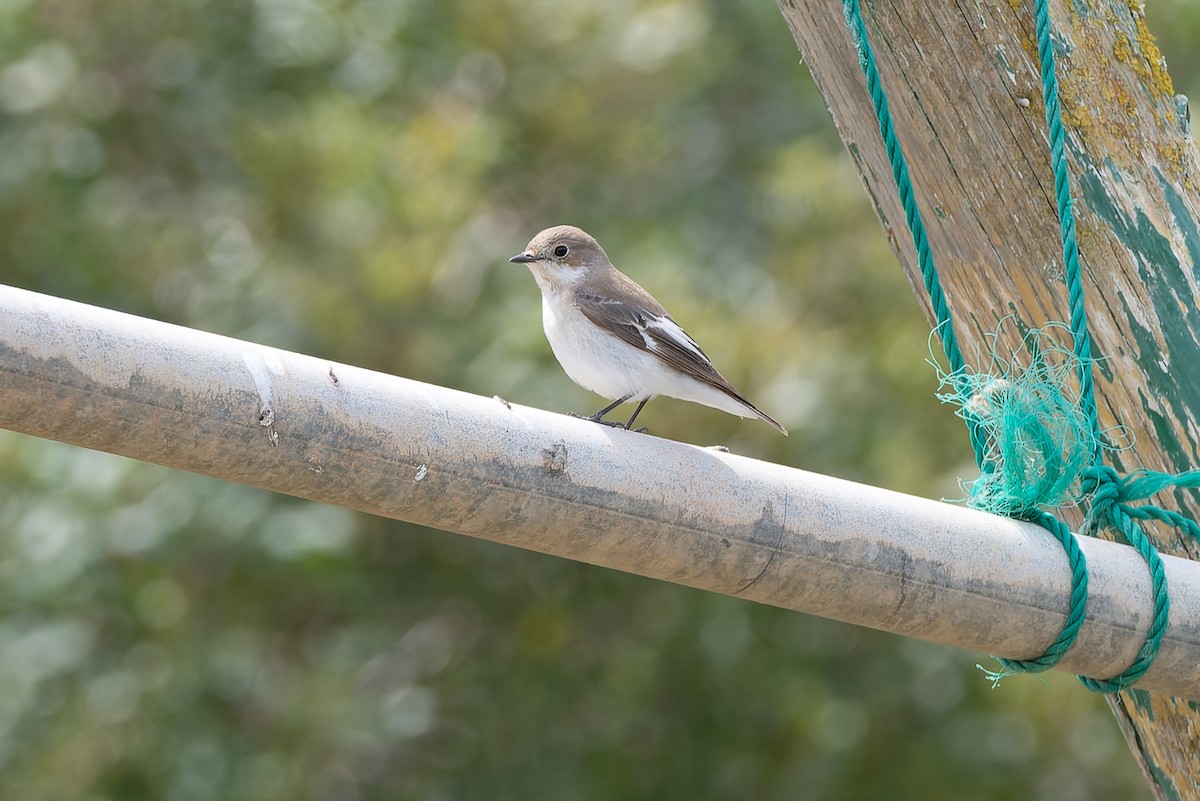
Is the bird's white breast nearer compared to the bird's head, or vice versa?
the bird's white breast

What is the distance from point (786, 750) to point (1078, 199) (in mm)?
4507

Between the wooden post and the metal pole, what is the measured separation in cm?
32

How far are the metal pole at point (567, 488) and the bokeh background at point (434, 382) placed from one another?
11.7 ft

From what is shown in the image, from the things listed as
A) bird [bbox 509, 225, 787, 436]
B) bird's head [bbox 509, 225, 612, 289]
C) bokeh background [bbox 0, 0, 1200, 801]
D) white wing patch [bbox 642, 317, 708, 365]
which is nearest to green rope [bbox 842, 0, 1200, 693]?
bird [bbox 509, 225, 787, 436]

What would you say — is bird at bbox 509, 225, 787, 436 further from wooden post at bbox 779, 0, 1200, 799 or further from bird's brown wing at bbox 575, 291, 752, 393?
wooden post at bbox 779, 0, 1200, 799

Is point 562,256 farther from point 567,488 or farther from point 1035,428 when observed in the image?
point 567,488

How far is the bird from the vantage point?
14.0 feet

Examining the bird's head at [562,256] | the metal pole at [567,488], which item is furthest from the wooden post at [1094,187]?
the bird's head at [562,256]

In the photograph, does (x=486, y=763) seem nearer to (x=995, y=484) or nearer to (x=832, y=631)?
(x=832, y=631)

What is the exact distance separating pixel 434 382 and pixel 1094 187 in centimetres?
385

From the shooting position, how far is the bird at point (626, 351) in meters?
4.26

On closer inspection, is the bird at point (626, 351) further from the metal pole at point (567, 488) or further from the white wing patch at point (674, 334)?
the metal pole at point (567, 488)

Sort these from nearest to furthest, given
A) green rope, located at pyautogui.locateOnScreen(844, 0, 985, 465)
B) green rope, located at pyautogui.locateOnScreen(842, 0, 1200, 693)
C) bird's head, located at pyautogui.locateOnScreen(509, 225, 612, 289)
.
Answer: green rope, located at pyautogui.locateOnScreen(842, 0, 1200, 693), green rope, located at pyautogui.locateOnScreen(844, 0, 985, 465), bird's head, located at pyautogui.locateOnScreen(509, 225, 612, 289)

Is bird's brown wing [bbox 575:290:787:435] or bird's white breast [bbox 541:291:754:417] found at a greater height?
bird's brown wing [bbox 575:290:787:435]
